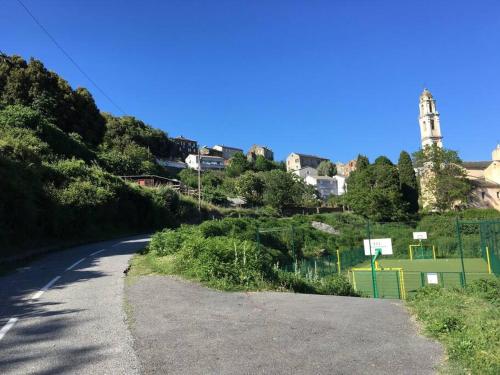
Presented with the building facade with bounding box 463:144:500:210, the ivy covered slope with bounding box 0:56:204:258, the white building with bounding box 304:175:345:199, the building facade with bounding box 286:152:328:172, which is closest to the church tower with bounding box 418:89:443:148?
the building facade with bounding box 463:144:500:210

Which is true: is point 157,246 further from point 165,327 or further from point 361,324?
point 361,324

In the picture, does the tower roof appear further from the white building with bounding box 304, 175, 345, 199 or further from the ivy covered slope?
the ivy covered slope

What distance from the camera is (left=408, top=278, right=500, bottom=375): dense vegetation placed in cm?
523

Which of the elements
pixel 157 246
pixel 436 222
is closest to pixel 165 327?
pixel 157 246

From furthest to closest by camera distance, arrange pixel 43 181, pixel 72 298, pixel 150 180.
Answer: pixel 150 180
pixel 43 181
pixel 72 298

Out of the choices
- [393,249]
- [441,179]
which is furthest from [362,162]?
[393,249]

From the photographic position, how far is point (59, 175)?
29125 mm

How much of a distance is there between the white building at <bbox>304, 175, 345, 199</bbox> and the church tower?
30.5m

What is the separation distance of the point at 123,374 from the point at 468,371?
421cm

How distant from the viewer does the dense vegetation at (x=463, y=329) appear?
5234mm

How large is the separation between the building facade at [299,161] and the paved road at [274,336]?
161940 millimetres

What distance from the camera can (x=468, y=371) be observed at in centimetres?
507

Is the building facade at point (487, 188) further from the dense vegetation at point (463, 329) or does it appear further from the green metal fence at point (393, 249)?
the dense vegetation at point (463, 329)

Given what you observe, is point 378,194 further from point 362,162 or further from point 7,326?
point 7,326
